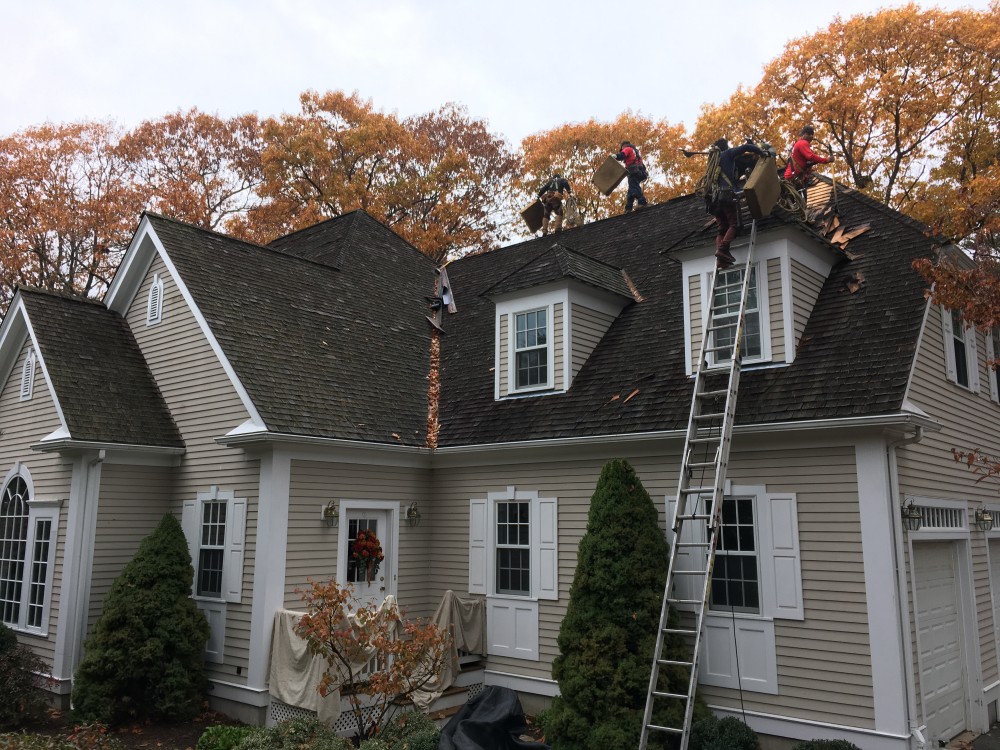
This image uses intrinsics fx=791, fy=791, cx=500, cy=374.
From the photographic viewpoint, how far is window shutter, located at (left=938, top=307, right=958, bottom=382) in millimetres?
11164

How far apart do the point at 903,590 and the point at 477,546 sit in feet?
20.8

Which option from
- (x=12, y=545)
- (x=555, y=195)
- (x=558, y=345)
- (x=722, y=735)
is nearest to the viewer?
(x=722, y=735)

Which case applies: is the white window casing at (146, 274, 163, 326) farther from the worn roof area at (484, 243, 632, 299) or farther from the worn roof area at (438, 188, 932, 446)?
the worn roof area at (484, 243, 632, 299)

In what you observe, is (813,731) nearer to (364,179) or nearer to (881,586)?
(881,586)

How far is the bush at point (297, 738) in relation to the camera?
950 cm

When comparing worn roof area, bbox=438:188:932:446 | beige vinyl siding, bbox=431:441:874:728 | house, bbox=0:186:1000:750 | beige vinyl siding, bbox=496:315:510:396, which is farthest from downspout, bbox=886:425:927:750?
beige vinyl siding, bbox=496:315:510:396

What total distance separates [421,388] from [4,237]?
18930mm

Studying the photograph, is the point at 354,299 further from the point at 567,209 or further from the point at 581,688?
the point at 581,688

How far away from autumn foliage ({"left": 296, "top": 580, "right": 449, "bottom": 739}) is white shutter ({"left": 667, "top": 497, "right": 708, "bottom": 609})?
3.20 metres

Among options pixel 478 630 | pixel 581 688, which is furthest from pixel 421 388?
pixel 581 688

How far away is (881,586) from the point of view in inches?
353

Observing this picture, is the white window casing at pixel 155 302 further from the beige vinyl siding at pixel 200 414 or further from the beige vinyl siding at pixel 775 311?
the beige vinyl siding at pixel 775 311

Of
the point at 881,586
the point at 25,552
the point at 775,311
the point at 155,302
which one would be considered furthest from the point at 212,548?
the point at 881,586

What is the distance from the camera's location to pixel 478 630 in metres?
12.4
